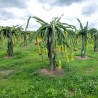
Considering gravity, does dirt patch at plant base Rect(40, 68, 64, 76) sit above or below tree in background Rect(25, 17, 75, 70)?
below

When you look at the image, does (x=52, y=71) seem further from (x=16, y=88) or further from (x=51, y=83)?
(x=16, y=88)

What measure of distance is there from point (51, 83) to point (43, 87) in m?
0.47

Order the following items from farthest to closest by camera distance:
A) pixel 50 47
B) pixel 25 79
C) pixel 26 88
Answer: pixel 50 47 < pixel 25 79 < pixel 26 88

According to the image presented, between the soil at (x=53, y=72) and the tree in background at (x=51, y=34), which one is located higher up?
the tree in background at (x=51, y=34)

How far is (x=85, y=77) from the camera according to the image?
16.9 ft

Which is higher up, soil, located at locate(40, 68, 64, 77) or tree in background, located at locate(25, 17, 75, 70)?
tree in background, located at locate(25, 17, 75, 70)

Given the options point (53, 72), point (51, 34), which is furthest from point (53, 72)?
point (51, 34)

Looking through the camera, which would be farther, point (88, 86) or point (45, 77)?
point (45, 77)

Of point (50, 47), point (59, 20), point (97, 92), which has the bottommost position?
point (97, 92)

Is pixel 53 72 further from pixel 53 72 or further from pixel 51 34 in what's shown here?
pixel 51 34

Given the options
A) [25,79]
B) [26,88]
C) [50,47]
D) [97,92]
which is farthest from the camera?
[50,47]

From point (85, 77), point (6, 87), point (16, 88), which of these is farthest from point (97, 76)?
point (6, 87)

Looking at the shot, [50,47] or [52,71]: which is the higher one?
[50,47]

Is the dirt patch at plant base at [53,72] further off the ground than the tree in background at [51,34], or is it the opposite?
the tree in background at [51,34]
